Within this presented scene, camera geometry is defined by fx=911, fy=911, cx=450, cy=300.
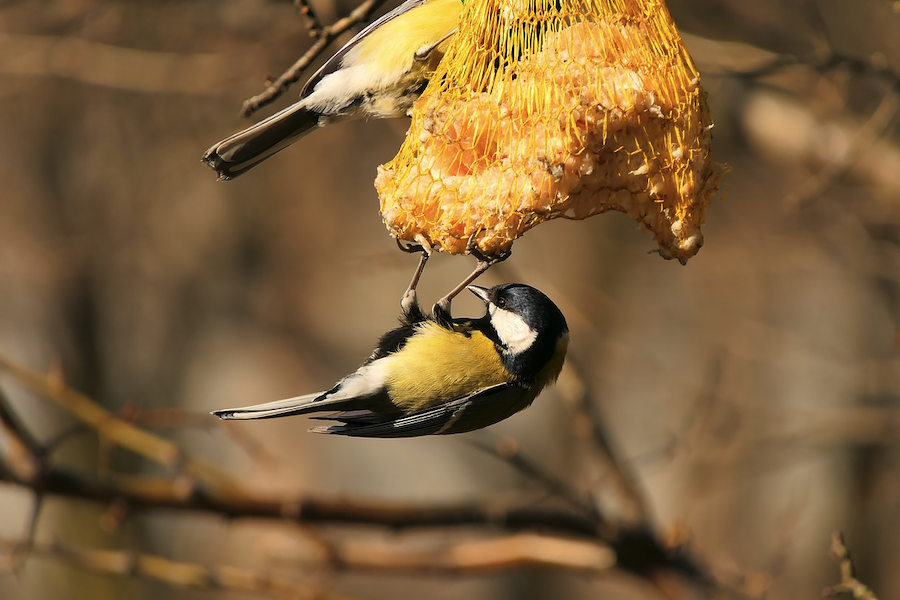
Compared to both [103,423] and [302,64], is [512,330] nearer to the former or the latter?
[302,64]

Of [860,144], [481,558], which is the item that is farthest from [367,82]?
[860,144]

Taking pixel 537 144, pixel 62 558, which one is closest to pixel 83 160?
pixel 62 558

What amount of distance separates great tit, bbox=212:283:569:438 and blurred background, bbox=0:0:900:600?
766 mm

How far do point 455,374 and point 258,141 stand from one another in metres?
0.88

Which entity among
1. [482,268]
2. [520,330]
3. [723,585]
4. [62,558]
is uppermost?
[482,268]

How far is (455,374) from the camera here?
2637mm

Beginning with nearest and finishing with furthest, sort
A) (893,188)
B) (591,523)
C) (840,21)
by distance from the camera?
(591,523)
(893,188)
(840,21)

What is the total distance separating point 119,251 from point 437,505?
18.6ft

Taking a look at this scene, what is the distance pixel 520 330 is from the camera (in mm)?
2602

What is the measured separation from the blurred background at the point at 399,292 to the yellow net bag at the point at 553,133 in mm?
1017

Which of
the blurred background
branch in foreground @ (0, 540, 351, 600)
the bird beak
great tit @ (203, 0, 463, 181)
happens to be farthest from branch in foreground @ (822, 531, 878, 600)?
branch in foreground @ (0, 540, 351, 600)

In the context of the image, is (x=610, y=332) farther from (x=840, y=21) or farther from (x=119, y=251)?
(x=119, y=251)

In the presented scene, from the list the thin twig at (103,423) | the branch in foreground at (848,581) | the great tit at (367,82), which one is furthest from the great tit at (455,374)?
the branch in foreground at (848,581)

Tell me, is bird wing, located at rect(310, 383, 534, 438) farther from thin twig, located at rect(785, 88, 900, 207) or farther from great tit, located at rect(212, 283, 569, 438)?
thin twig, located at rect(785, 88, 900, 207)
